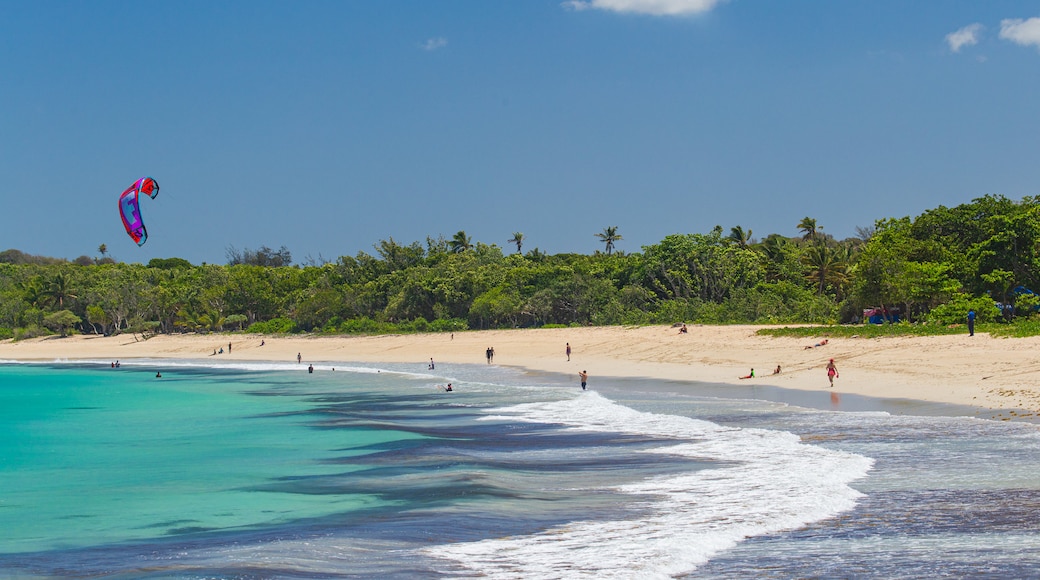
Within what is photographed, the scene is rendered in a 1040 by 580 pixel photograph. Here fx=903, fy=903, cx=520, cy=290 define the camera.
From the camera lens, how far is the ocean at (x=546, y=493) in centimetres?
967

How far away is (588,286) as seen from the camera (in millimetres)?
64375

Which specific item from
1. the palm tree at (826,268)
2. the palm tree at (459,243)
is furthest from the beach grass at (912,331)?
the palm tree at (459,243)

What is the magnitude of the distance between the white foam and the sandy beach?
6.45 meters

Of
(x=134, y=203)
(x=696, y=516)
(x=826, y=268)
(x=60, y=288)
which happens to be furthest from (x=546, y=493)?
(x=60, y=288)

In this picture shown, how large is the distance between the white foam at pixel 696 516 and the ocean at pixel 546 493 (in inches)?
1.8

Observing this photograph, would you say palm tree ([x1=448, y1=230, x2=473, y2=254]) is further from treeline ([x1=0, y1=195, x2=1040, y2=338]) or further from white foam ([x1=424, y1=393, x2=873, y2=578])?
white foam ([x1=424, y1=393, x2=873, y2=578])

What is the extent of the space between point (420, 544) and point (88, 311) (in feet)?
267

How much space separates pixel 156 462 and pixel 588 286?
1824 inches

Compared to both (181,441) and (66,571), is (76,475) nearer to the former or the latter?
(181,441)

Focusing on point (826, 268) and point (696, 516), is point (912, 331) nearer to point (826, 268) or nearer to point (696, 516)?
point (696, 516)

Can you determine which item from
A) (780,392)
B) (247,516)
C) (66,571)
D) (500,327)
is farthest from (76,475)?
(500,327)

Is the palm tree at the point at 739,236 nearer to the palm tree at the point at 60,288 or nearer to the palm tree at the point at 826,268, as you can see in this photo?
the palm tree at the point at 826,268

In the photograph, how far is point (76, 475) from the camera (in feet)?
62.6

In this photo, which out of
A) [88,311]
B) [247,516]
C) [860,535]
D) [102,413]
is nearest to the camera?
[860,535]
